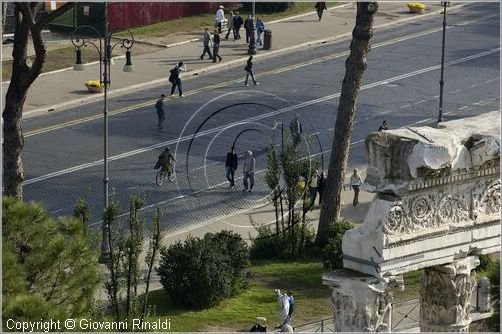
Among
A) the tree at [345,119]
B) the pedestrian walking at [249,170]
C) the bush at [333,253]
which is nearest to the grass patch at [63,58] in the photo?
the pedestrian walking at [249,170]

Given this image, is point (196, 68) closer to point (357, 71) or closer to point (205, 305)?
point (357, 71)

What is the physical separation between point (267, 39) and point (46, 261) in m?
35.9

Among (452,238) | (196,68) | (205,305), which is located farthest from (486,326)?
(196,68)

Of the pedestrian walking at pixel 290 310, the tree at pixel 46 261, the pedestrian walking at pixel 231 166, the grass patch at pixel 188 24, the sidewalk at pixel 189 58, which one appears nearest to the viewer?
the tree at pixel 46 261

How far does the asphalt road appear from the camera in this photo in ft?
140

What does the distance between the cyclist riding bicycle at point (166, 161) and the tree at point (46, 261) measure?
17.9m

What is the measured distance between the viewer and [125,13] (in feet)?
201

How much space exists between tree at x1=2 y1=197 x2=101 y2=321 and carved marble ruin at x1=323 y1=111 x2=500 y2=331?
3.58m

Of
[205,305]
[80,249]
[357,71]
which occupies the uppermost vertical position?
[357,71]

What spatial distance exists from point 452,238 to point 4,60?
32.5 metres

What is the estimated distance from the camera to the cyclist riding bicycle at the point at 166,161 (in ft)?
140

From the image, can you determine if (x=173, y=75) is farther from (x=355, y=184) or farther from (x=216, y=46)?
(x=355, y=184)

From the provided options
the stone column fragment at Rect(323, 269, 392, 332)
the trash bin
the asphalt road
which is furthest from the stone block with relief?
the trash bin

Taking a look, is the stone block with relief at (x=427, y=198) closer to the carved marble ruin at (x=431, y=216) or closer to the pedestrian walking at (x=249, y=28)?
the carved marble ruin at (x=431, y=216)
